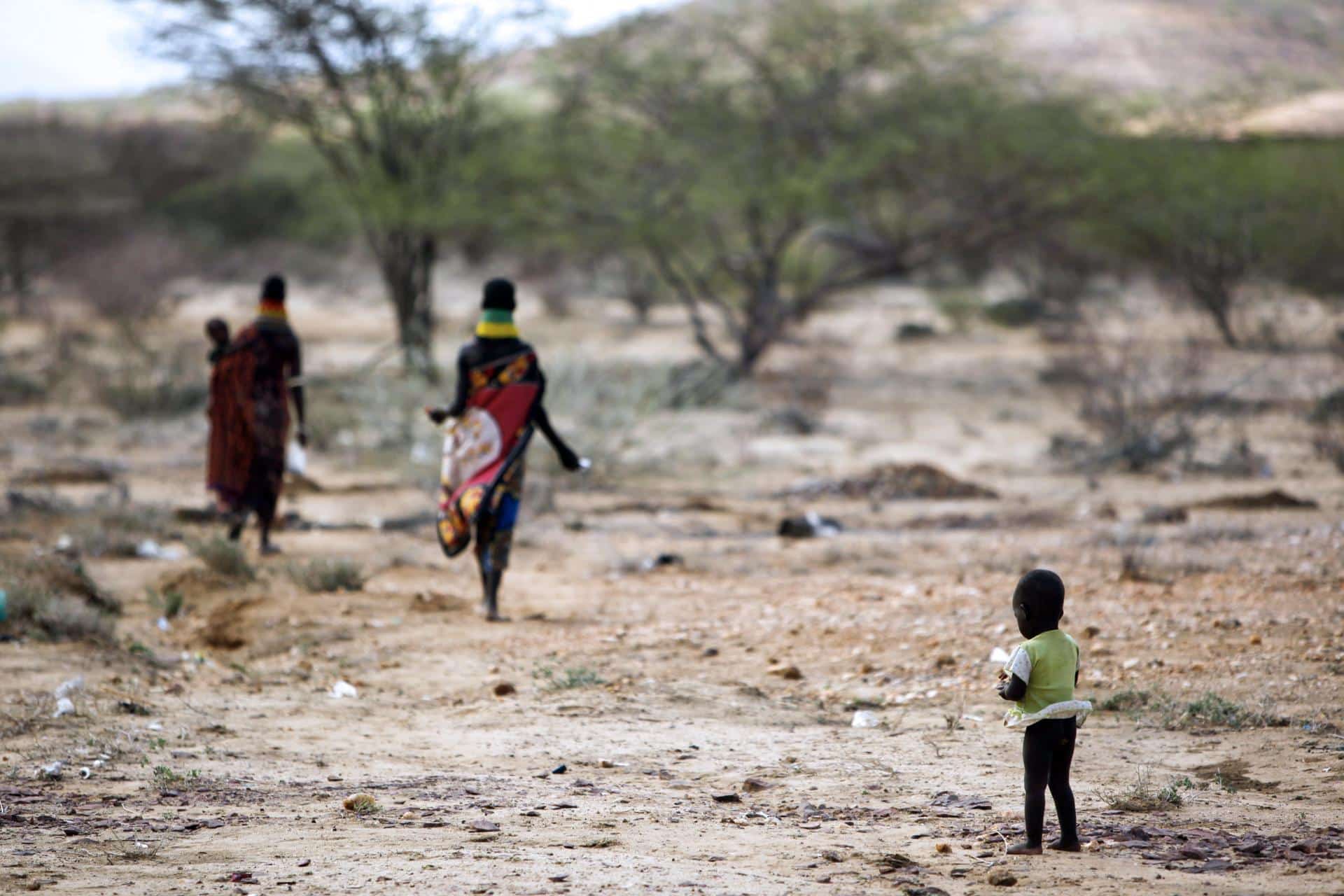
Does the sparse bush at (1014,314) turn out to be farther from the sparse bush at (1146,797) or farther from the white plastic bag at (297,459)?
the sparse bush at (1146,797)

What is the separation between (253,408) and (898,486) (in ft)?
16.9

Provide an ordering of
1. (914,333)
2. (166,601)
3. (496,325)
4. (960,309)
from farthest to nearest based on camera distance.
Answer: (914,333) → (960,309) → (166,601) → (496,325)

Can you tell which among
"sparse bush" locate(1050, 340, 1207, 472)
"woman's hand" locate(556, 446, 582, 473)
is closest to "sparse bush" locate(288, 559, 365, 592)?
"woman's hand" locate(556, 446, 582, 473)

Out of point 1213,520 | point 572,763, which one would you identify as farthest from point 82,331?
point 572,763

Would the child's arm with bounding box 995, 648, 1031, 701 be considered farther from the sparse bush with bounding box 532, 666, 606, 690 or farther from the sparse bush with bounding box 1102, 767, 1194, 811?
the sparse bush with bounding box 532, 666, 606, 690

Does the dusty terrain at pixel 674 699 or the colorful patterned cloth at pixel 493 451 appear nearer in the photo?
the dusty terrain at pixel 674 699

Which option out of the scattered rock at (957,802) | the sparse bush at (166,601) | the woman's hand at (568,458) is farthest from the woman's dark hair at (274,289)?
the scattered rock at (957,802)

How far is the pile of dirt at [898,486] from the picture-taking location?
35.4 feet

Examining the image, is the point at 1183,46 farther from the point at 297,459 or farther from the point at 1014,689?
the point at 1014,689

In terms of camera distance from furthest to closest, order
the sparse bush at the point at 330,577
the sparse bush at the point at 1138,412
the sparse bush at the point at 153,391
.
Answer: the sparse bush at the point at 153,391
the sparse bush at the point at 1138,412
the sparse bush at the point at 330,577

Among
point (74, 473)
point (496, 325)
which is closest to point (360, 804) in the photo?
point (496, 325)

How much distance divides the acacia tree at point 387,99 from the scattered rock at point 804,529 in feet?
29.1

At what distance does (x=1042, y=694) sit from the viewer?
3355 millimetres

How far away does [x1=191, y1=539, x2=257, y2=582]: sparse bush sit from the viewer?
7.32m
